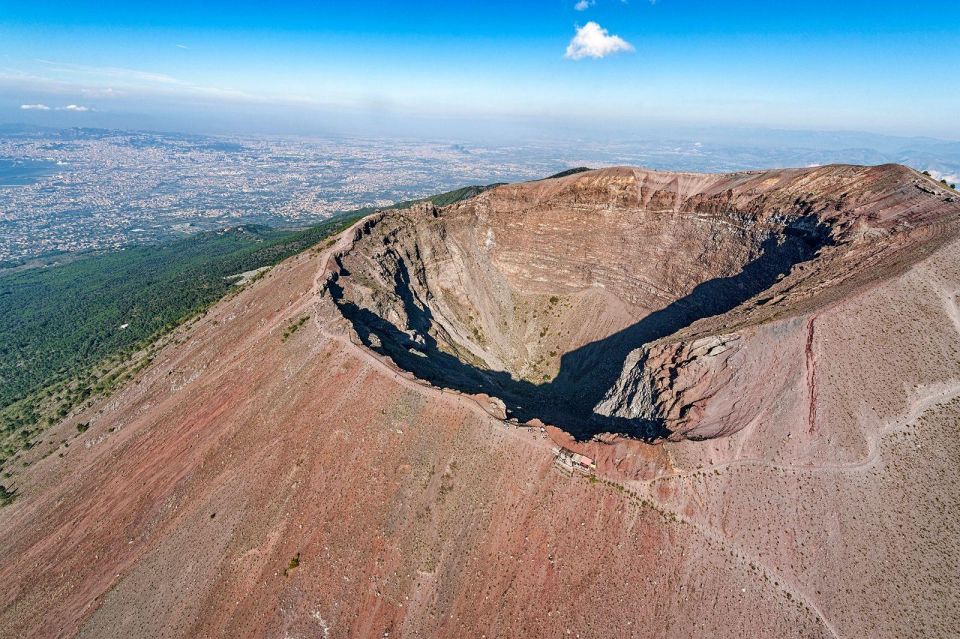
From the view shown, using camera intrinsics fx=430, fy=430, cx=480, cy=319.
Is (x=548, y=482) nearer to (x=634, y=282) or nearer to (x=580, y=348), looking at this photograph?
(x=580, y=348)

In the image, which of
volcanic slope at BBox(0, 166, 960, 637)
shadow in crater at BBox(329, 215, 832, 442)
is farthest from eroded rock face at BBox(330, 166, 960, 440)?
volcanic slope at BBox(0, 166, 960, 637)

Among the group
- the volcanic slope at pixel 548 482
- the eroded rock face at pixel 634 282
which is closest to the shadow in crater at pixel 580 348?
the eroded rock face at pixel 634 282

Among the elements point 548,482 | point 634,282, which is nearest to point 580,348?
point 634,282

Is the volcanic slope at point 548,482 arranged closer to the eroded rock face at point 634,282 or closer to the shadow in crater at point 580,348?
the eroded rock face at point 634,282

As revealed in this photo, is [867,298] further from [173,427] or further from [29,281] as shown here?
[29,281]

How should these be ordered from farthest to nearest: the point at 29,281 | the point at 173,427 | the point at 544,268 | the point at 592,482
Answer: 1. the point at 29,281
2. the point at 544,268
3. the point at 173,427
4. the point at 592,482

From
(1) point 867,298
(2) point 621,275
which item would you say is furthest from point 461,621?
(2) point 621,275
